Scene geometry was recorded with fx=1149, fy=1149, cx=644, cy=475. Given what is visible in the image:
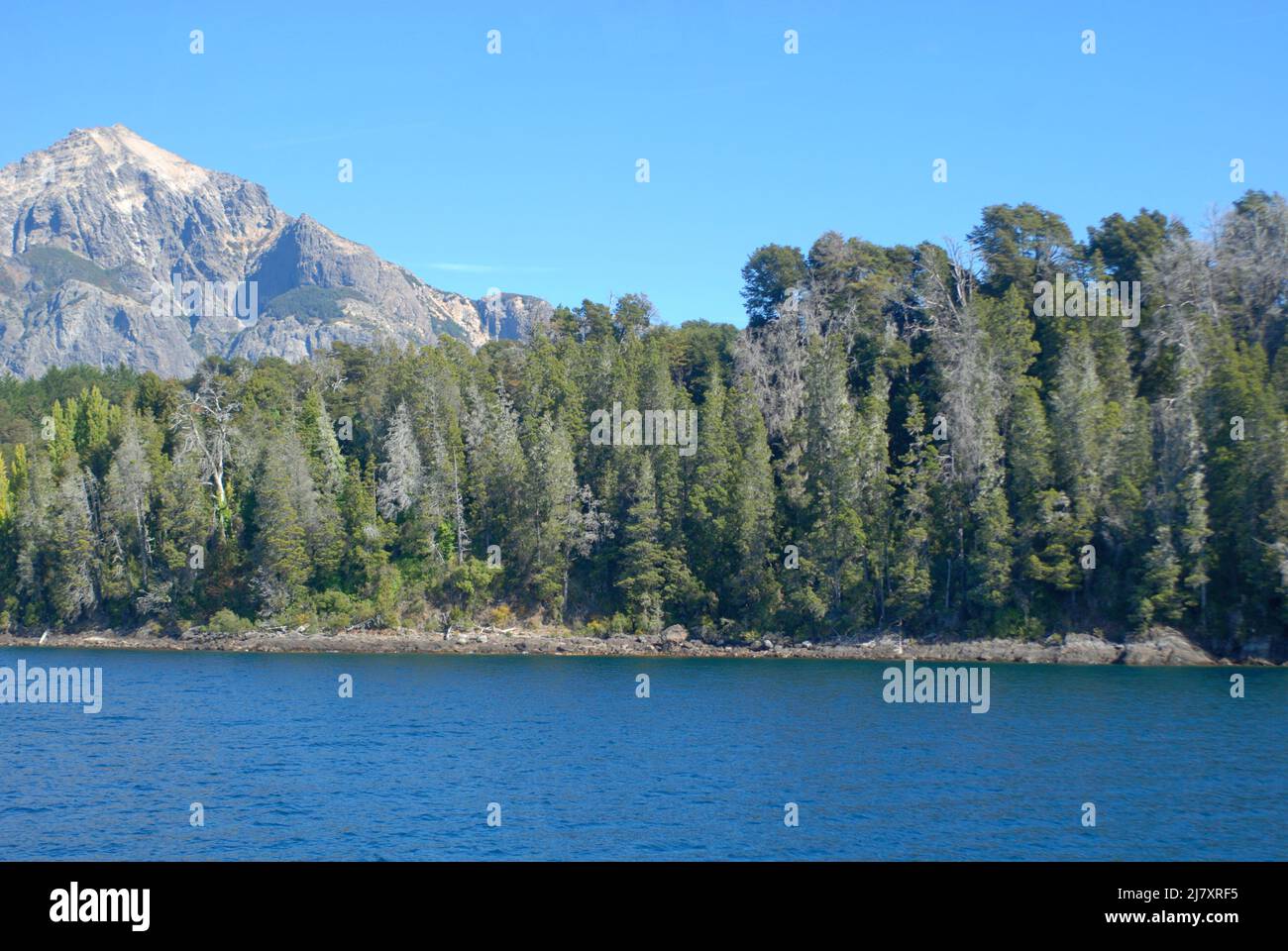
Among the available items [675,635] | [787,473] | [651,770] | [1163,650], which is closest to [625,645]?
[675,635]

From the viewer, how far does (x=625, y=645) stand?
7300 centimetres

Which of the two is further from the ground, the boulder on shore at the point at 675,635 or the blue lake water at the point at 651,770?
the boulder on shore at the point at 675,635

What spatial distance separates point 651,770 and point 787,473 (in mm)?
42108

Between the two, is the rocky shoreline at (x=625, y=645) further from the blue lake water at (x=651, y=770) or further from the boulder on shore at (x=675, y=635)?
the blue lake water at (x=651, y=770)

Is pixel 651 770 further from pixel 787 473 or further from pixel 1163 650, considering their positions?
pixel 787 473

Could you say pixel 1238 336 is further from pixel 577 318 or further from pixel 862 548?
pixel 577 318

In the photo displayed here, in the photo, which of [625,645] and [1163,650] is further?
[625,645]

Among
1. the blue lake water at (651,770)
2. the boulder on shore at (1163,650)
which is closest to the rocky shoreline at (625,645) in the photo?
the boulder on shore at (1163,650)

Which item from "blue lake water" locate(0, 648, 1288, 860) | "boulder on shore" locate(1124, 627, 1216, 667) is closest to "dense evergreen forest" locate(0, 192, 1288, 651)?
"boulder on shore" locate(1124, 627, 1216, 667)

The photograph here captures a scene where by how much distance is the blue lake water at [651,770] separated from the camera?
28.0 meters

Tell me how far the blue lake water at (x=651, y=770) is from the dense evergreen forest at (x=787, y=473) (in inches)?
417
